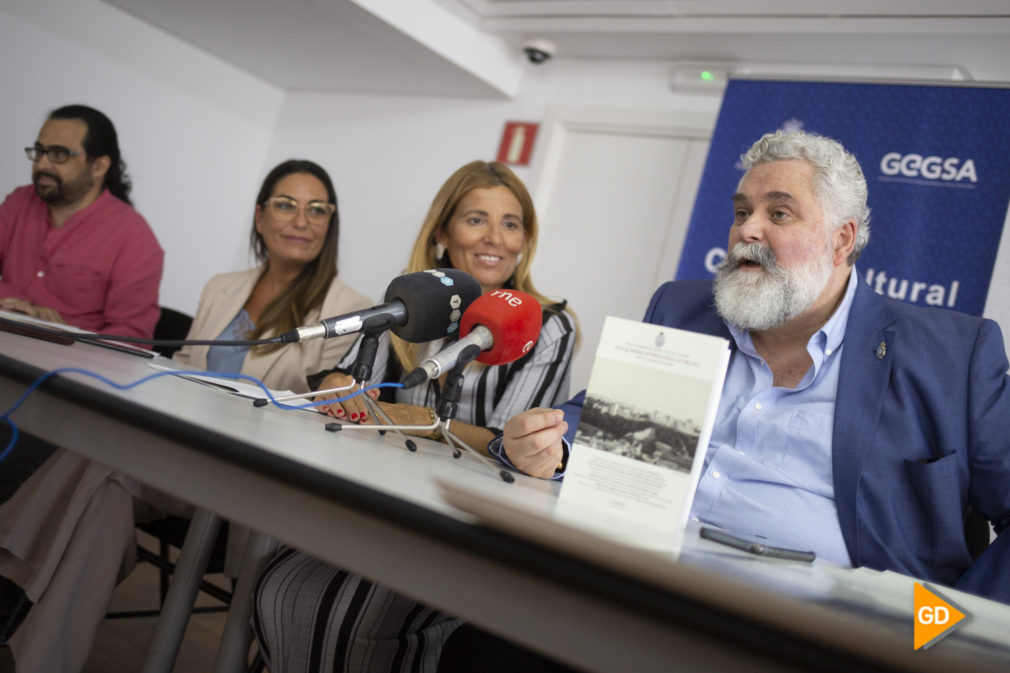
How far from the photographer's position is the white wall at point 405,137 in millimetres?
A: 4445

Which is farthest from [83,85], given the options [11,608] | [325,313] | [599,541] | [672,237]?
[599,541]

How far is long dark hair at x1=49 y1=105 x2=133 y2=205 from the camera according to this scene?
11.0ft

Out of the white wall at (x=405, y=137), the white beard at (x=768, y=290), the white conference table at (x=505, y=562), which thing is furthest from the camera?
the white wall at (x=405, y=137)

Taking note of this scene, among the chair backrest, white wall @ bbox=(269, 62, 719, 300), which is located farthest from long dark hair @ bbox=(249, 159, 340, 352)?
white wall @ bbox=(269, 62, 719, 300)

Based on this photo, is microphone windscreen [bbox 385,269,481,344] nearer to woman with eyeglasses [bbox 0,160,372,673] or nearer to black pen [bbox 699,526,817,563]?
black pen [bbox 699,526,817,563]

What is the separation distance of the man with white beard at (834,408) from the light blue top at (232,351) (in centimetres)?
139

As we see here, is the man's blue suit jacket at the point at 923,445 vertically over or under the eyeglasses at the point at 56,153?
under

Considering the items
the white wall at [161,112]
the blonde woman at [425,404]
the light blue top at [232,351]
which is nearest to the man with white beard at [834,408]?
the blonde woman at [425,404]

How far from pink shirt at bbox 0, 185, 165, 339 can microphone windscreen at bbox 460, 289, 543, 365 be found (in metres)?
2.13

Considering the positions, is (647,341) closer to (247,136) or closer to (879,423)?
(879,423)

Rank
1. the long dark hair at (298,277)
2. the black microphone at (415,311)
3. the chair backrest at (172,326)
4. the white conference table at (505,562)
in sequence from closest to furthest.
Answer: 1. the white conference table at (505,562)
2. the black microphone at (415,311)
3. the long dark hair at (298,277)
4. the chair backrest at (172,326)

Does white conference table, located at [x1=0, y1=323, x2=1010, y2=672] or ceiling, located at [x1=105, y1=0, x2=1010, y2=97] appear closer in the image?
white conference table, located at [x1=0, y1=323, x2=1010, y2=672]

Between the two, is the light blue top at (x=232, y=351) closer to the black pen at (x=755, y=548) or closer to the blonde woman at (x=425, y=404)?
the blonde woman at (x=425, y=404)
